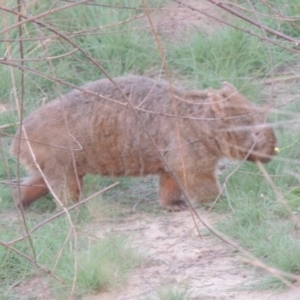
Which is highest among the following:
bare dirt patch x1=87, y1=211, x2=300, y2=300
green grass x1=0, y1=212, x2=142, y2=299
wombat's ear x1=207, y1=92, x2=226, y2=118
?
wombat's ear x1=207, y1=92, x2=226, y2=118

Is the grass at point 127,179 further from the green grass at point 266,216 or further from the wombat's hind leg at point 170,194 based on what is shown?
the wombat's hind leg at point 170,194

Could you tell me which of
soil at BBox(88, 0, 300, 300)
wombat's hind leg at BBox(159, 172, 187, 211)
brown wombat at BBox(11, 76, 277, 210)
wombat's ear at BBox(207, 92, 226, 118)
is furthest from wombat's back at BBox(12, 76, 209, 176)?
soil at BBox(88, 0, 300, 300)

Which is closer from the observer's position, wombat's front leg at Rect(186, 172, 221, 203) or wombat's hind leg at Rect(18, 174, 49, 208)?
wombat's front leg at Rect(186, 172, 221, 203)

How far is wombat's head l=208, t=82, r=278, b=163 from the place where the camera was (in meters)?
6.55

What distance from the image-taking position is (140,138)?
671 centimetres

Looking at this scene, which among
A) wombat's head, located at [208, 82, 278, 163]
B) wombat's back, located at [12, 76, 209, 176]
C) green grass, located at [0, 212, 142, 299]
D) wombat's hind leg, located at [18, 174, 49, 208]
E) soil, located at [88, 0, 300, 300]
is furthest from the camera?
wombat's hind leg, located at [18, 174, 49, 208]

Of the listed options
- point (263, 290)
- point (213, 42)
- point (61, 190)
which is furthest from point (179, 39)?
point (263, 290)

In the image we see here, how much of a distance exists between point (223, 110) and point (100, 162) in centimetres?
98

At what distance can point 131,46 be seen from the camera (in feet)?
28.0

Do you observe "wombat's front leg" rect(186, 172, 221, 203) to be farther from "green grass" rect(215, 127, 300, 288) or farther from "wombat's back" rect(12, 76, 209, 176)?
"wombat's back" rect(12, 76, 209, 176)

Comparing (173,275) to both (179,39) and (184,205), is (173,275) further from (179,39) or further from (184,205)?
(179,39)

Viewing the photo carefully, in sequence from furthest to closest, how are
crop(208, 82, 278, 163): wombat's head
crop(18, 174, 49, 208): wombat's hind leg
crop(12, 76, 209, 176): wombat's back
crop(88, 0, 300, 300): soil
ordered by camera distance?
crop(18, 174, 49, 208): wombat's hind leg, crop(12, 76, 209, 176): wombat's back, crop(208, 82, 278, 163): wombat's head, crop(88, 0, 300, 300): soil

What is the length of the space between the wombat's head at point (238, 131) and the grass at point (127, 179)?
0.17 meters

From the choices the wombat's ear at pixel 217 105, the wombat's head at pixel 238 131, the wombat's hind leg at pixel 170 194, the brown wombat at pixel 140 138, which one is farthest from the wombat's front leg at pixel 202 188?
the wombat's ear at pixel 217 105
